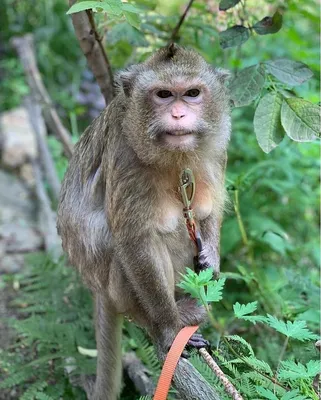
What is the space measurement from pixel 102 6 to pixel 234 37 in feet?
4.37

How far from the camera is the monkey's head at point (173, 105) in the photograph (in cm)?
323

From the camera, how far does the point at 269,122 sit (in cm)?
349

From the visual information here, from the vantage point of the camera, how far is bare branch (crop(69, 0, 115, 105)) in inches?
156

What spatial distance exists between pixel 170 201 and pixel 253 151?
11.9 feet

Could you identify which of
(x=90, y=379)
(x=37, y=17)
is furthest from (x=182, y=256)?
(x=37, y=17)

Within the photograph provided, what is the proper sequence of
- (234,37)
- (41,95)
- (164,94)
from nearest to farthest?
(164,94) → (234,37) → (41,95)

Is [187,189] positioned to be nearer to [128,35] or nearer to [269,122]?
[269,122]

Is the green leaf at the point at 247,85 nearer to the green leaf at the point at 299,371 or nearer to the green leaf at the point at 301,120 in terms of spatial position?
the green leaf at the point at 301,120

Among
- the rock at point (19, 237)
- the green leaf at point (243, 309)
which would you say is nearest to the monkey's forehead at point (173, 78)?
the green leaf at point (243, 309)

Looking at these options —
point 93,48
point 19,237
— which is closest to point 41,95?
point 19,237

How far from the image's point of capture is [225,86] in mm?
3607

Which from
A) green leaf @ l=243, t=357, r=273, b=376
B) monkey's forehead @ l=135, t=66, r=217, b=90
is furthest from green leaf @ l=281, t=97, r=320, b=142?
green leaf @ l=243, t=357, r=273, b=376

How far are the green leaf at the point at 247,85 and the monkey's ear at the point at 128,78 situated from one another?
1.96 ft

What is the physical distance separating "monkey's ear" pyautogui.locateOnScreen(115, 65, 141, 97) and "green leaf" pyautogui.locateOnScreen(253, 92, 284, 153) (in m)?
0.71
